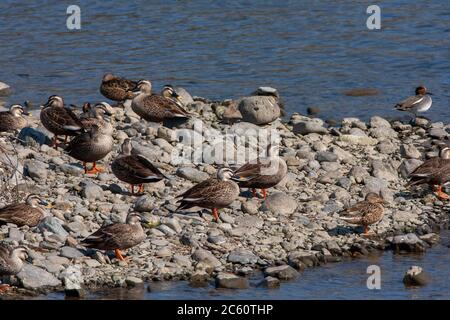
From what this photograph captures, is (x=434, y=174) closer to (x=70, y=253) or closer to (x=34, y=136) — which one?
(x=70, y=253)

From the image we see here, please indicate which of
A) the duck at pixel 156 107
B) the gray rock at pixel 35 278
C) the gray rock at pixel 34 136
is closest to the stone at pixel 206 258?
the gray rock at pixel 35 278

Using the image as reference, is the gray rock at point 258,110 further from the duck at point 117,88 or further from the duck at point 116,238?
the duck at point 116,238

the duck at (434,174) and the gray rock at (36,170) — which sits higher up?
the gray rock at (36,170)

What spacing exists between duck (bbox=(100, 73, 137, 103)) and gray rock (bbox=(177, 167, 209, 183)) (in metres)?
4.51

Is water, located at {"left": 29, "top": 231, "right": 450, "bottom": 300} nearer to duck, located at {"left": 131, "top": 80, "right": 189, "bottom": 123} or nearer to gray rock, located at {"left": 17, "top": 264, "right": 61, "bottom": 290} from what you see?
gray rock, located at {"left": 17, "top": 264, "right": 61, "bottom": 290}

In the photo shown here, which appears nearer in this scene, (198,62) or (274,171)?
(274,171)

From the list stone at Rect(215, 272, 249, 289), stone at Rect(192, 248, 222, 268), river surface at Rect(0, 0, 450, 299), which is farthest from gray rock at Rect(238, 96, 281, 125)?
stone at Rect(215, 272, 249, 289)

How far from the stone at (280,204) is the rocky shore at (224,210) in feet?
0.07

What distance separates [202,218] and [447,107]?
9.53 metres

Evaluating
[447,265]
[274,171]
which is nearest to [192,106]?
[274,171]

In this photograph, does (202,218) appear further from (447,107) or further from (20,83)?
(20,83)

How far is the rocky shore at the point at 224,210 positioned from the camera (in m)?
15.6

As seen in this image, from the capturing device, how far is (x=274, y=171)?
1836cm

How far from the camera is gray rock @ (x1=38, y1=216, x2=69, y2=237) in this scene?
53.2 ft
